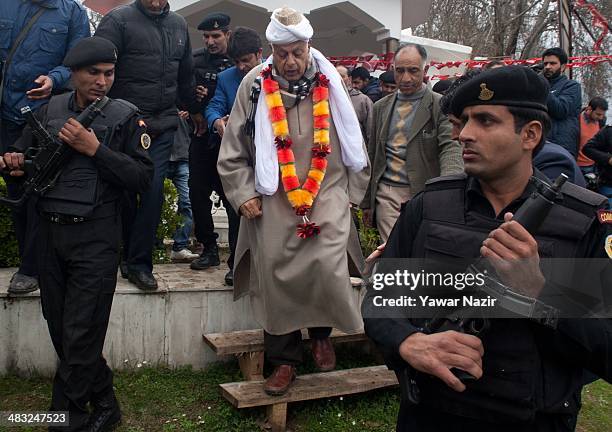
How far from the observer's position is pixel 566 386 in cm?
164

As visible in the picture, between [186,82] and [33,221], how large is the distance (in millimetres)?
1668

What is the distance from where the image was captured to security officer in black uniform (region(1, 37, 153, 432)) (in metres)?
3.11

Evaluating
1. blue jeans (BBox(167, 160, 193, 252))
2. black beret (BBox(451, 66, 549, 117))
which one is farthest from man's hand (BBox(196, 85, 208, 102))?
black beret (BBox(451, 66, 549, 117))

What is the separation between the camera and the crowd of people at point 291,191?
1.62m

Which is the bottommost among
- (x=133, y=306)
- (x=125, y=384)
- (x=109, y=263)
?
(x=125, y=384)

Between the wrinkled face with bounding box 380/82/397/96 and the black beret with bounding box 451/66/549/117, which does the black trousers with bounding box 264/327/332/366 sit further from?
the wrinkled face with bounding box 380/82/397/96

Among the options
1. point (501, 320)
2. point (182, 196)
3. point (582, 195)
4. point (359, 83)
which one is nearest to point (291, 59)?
point (582, 195)

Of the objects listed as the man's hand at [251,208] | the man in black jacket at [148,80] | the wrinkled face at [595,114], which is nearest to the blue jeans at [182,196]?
the man in black jacket at [148,80]

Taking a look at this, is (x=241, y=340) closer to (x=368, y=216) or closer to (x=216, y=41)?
(x=368, y=216)

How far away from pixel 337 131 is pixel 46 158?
5.31 feet

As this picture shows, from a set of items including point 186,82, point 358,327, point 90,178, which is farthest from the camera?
point 186,82

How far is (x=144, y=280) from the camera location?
4113mm

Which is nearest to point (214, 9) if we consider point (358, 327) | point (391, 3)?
point (391, 3)

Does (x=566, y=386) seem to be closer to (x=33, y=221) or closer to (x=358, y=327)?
(x=358, y=327)
